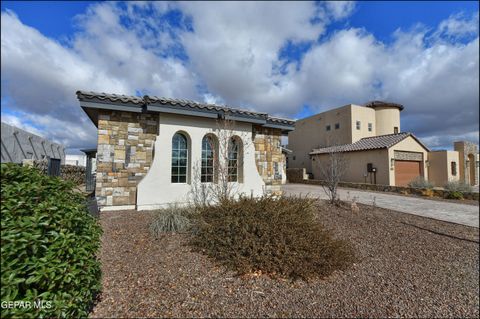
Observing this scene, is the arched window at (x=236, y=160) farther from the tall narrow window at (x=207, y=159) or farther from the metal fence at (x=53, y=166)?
the metal fence at (x=53, y=166)

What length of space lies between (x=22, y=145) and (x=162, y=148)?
5.26 m

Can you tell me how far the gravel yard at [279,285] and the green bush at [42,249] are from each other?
0.82 metres

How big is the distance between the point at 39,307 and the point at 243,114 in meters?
6.95

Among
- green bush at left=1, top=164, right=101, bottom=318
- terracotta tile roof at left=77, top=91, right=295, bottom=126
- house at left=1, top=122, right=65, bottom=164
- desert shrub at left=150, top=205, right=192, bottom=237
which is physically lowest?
desert shrub at left=150, top=205, right=192, bottom=237

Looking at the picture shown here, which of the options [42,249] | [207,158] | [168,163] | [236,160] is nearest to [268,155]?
[236,160]

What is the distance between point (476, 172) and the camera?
21.3m

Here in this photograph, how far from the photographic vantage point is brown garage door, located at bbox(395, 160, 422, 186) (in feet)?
54.6

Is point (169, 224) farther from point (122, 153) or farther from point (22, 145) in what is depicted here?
point (22, 145)

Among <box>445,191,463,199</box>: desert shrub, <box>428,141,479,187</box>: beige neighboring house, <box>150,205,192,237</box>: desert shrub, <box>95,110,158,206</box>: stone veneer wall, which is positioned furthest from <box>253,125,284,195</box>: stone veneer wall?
<box>428,141,479,187</box>: beige neighboring house

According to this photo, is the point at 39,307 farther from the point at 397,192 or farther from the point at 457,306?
the point at 397,192

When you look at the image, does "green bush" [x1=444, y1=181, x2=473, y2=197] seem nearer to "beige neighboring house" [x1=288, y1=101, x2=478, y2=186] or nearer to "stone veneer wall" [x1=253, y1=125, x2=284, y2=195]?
"beige neighboring house" [x1=288, y1=101, x2=478, y2=186]

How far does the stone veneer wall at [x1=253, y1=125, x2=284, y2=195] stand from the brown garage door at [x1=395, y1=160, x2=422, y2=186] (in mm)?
12125

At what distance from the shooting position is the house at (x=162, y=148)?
6.63m

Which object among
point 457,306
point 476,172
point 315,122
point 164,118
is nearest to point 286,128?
point 164,118
